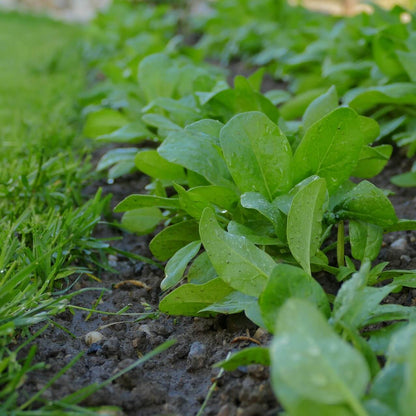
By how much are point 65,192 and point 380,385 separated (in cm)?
134

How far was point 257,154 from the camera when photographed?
139 cm

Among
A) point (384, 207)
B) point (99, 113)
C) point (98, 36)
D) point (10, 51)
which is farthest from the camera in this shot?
point (10, 51)

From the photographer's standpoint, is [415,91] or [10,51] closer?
[415,91]

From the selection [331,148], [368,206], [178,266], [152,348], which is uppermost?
[331,148]

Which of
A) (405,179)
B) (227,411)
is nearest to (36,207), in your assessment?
(227,411)

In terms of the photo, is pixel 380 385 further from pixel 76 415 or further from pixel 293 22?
pixel 293 22

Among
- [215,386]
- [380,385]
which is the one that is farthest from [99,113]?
[380,385]

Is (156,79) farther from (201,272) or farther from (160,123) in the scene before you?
(201,272)

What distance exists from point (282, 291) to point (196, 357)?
28 cm

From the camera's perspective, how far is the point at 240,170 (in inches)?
54.9

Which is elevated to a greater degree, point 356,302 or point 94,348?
point 356,302

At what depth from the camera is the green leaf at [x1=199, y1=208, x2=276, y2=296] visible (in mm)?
1161

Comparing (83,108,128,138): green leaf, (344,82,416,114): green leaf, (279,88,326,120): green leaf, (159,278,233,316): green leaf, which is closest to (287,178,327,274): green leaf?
(159,278,233,316): green leaf

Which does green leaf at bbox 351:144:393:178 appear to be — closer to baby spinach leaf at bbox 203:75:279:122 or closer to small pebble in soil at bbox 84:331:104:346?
baby spinach leaf at bbox 203:75:279:122
